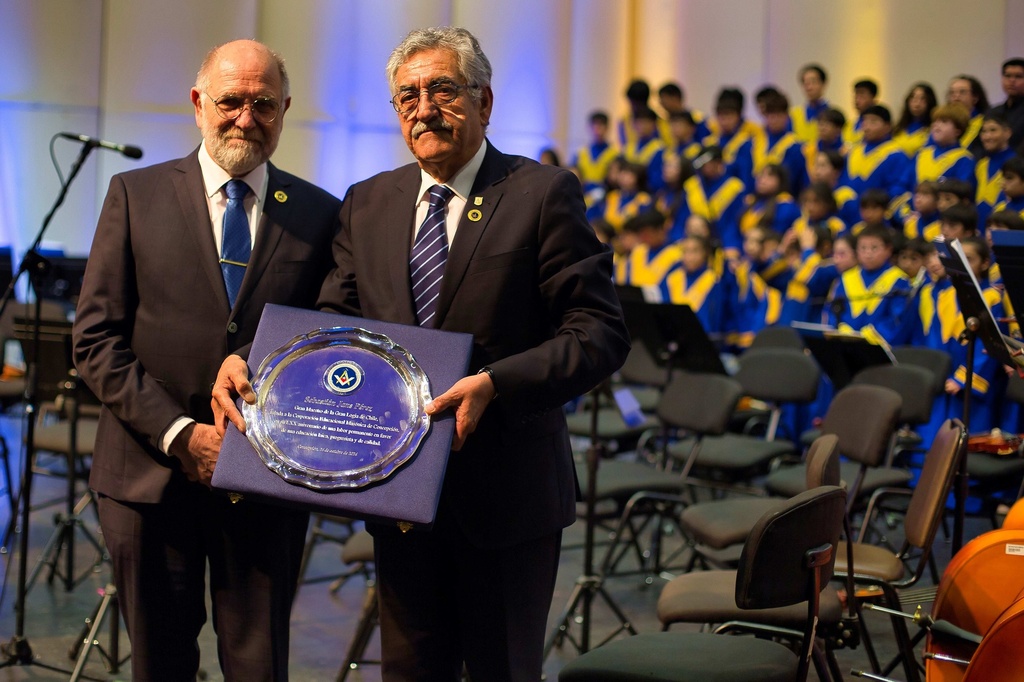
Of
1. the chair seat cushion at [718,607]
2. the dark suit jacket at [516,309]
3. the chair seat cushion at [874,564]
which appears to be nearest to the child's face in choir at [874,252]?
the chair seat cushion at [874,564]

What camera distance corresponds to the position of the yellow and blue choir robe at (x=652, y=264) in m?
9.57

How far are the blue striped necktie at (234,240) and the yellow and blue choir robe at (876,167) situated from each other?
304 inches

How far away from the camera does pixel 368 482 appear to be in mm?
1979

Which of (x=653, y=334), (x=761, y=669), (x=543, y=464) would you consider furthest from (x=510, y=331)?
(x=653, y=334)

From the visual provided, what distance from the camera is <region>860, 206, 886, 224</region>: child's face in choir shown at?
8.41m

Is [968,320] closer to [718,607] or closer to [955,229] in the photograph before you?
[718,607]

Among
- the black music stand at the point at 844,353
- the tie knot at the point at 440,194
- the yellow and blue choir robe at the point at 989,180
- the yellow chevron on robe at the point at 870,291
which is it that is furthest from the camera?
the yellow and blue choir robe at the point at 989,180

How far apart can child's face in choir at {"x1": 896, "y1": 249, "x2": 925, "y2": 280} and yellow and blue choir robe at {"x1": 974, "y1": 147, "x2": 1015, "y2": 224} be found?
3.11 feet

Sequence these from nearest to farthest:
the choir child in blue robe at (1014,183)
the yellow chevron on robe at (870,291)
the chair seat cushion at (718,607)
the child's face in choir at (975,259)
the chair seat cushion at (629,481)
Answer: the chair seat cushion at (718,607), the chair seat cushion at (629,481), the child's face in choir at (975,259), the choir child in blue robe at (1014,183), the yellow chevron on robe at (870,291)

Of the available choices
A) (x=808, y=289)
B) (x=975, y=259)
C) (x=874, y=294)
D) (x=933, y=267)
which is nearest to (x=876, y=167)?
(x=808, y=289)

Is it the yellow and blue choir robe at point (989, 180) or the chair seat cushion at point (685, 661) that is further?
the yellow and blue choir robe at point (989, 180)

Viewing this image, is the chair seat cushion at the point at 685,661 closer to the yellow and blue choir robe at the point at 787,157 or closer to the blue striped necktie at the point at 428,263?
the blue striped necktie at the point at 428,263

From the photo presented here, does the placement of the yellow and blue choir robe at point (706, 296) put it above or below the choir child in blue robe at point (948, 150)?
below

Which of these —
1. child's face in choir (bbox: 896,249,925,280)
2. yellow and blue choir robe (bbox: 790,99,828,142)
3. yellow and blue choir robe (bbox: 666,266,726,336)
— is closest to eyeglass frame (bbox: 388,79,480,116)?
child's face in choir (bbox: 896,249,925,280)
